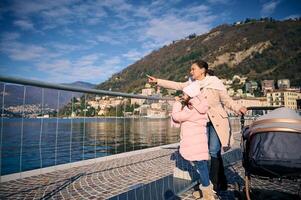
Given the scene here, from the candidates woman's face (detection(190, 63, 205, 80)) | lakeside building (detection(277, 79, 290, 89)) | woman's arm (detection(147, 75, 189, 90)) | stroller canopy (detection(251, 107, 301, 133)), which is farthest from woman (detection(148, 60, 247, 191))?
lakeside building (detection(277, 79, 290, 89))

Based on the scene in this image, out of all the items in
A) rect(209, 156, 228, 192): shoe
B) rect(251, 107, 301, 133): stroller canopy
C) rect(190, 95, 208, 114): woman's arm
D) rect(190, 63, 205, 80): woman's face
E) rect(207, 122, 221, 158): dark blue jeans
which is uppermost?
rect(190, 63, 205, 80): woman's face

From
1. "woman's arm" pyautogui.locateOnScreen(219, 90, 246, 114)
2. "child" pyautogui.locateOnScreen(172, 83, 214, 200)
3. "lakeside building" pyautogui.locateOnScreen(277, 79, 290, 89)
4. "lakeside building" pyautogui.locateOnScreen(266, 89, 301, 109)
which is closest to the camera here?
"child" pyautogui.locateOnScreen(172, 83, 214, 200)

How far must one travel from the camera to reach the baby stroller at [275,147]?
2584 millimetres

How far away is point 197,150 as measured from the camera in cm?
301

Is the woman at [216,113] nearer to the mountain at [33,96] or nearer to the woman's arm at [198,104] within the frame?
the woman's arm at [198,104]

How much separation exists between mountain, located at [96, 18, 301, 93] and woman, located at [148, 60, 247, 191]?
357ft

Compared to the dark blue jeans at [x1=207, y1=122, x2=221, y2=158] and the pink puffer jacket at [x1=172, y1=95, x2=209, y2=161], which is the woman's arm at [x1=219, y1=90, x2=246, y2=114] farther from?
the pink puffer jacket at [x1=172, y1=95, x2=209, y2=161]

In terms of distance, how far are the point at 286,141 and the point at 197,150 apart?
3.01 feet

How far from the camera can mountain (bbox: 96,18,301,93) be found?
12862 centimetres

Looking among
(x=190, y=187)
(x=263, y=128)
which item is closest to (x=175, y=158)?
(x=190, y=187)

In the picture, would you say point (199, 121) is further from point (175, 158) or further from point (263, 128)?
point (175, 158)

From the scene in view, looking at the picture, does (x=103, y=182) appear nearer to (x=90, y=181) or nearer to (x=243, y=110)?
(x=90, y=181)

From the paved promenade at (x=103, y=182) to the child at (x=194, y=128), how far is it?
50cm

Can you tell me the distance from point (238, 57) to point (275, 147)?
15931 centimetres
